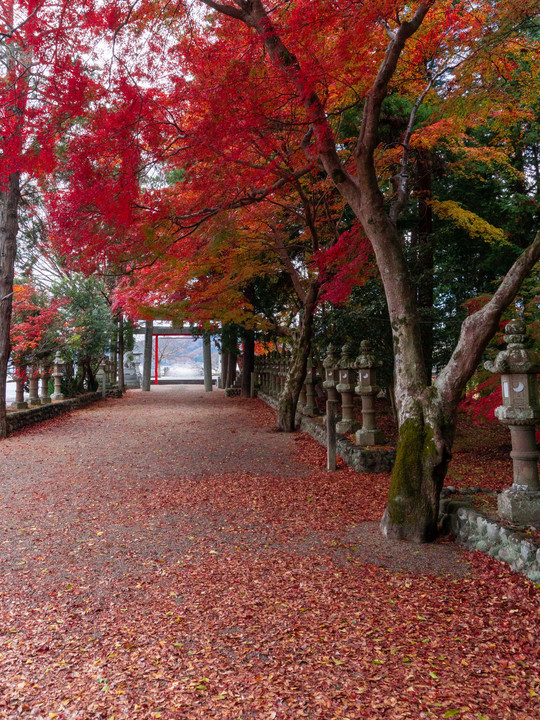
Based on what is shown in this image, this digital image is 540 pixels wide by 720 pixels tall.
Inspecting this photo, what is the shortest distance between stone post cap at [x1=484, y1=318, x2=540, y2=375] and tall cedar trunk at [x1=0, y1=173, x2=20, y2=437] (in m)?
9.25

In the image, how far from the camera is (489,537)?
3912 mm

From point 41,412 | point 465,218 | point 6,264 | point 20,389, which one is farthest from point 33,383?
point 465,218

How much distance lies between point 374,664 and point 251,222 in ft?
27.2

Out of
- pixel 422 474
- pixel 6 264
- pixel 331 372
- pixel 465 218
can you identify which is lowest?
pixel 422 474

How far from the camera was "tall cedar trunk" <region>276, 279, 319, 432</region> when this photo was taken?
9609 millimetres

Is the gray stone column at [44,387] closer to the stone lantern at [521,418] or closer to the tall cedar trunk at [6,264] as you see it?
the tall cedar trunk at [6,264]

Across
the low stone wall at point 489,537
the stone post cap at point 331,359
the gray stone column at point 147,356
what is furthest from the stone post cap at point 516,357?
the gray stone column at point 147,356

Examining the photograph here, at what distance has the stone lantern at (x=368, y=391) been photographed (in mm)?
7496

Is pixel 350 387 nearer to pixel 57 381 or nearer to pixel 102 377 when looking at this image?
pixel 57 381

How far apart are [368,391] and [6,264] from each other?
24.9 ft

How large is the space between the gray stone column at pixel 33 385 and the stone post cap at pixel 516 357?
40.7 feet

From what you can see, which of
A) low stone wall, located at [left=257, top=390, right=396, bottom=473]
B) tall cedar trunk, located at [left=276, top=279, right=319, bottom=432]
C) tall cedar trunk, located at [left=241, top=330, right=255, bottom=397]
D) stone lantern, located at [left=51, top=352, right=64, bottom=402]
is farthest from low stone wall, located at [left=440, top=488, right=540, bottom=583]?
tall cedar trunk, located at [left=241, top=330, right=255, bottom=397]

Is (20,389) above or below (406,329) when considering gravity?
below

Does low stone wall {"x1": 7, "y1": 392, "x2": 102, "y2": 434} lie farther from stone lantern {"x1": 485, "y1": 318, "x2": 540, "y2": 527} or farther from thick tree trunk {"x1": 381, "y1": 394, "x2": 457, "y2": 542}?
stone lantern {"x1": 485, "y1": 318, "x2": 540, "y2": 527}
